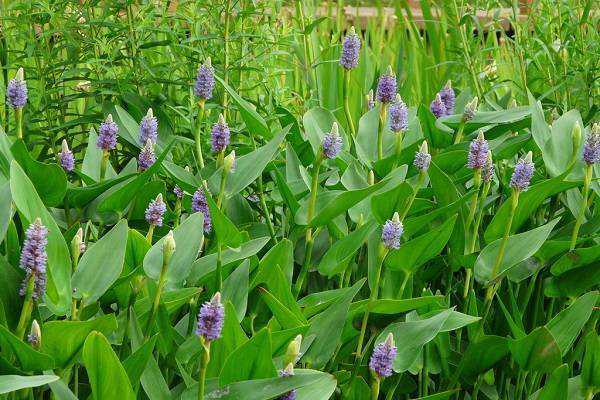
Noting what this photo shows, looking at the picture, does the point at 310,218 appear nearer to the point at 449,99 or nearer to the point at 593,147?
the point at 593,147

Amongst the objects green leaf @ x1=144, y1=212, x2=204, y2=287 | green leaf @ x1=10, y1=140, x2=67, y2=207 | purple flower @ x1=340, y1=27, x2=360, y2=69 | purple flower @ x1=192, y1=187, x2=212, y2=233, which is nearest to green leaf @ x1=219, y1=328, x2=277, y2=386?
green leaf @ x1=144, y1=212, x2=204, y2=287

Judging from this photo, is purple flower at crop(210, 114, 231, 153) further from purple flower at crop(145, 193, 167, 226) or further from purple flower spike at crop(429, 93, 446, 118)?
purple flower spike at crop(429, 93, 446, 118)

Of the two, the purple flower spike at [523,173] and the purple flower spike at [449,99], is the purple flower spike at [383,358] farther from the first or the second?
the purple flower spike at [449,99]

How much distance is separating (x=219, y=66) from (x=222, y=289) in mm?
1072

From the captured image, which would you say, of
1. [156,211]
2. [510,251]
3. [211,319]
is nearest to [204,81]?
[156,211]

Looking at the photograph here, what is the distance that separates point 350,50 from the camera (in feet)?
6.62

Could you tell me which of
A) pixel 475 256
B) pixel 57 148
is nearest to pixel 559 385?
pixel 475 256

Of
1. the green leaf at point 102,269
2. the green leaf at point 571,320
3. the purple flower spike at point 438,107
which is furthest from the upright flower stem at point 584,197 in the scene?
the green leaf at point 102,269

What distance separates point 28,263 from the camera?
49.8 inches

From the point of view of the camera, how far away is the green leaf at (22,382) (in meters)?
1.14

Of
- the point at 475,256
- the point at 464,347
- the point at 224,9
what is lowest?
the point at 464,347

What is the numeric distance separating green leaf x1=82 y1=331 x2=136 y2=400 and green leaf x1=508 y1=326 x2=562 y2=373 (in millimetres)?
696

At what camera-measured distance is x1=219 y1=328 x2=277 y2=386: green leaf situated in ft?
4.21

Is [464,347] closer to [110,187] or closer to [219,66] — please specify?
[110,187]
